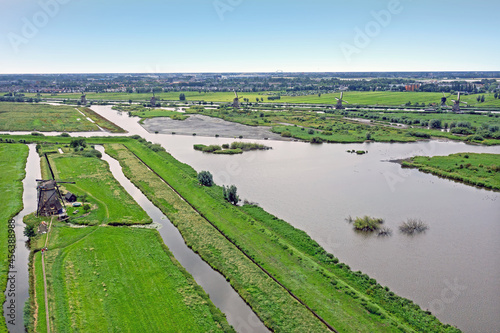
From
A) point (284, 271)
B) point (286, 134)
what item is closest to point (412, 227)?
point (284, 271)

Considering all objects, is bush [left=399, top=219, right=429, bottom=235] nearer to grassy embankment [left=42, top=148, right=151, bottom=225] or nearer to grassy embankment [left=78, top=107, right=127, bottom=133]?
grassy embankment [left=42, top=148, right=151, bottom=225]

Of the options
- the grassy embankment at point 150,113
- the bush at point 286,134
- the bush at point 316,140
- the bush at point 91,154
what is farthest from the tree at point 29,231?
the grassy embankment at point 150,113

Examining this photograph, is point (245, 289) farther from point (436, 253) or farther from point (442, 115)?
point (442, 115)

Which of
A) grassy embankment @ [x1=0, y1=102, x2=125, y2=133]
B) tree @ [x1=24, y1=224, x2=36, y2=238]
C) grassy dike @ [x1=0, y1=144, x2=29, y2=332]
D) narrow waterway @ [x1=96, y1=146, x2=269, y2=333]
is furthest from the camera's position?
grassy embankment @ [x1=0, y1=102, x2=125, y2=133]

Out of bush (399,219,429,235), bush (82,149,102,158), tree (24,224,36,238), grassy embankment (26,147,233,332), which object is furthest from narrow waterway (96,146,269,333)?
bush (82,149,102,158)

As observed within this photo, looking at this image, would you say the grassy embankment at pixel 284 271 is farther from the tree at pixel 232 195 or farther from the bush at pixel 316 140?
the bush at pixel 316 140

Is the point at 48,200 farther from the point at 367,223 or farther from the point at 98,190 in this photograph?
the point at 367,223
